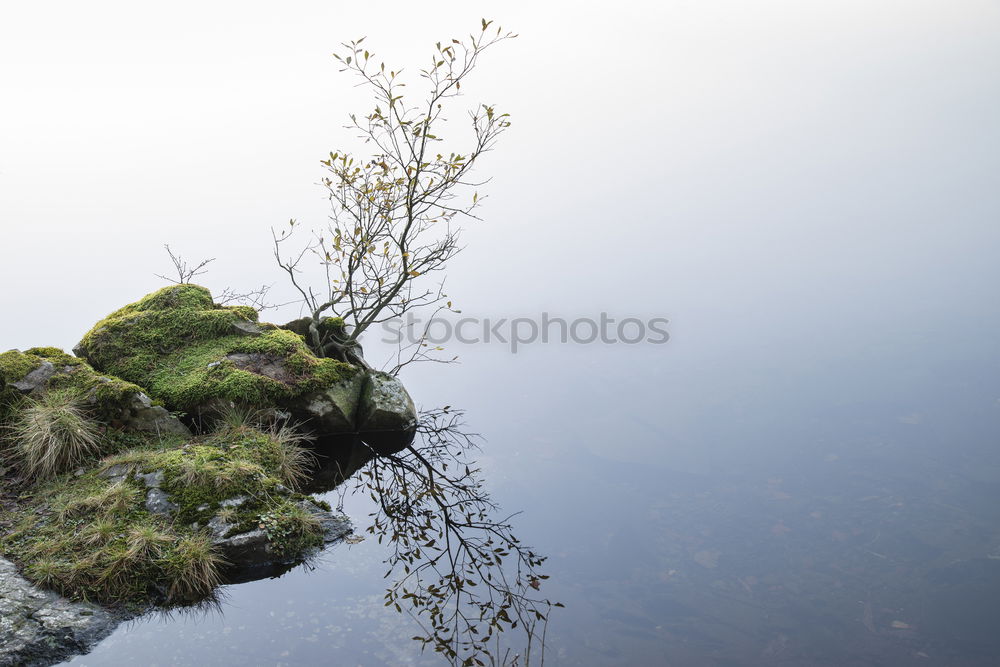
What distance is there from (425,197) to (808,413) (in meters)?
5.43

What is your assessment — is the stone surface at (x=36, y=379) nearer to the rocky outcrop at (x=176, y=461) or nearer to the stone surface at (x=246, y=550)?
the rocky outcrop at (x=176, y=461)

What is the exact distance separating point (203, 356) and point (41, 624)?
379cm

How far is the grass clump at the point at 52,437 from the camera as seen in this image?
597cm

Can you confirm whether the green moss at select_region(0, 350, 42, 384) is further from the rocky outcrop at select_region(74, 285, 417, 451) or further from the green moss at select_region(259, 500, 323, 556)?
the green moss at select_region(259, 500, 323, 556)

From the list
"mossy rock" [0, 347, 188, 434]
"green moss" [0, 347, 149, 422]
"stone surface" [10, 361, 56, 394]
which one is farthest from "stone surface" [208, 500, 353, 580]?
"stone surface" [10, 361, 56, 394]

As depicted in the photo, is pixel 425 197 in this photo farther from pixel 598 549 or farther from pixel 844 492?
pixel 844 492

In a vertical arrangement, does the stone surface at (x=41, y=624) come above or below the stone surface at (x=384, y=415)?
below

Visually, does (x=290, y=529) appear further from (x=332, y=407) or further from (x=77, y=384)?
(x=77, y=384)

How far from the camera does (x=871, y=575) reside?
514cm

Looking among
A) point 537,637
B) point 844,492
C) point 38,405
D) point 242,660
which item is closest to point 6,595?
point 242,660

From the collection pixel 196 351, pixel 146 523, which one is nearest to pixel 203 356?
pixel 196 351

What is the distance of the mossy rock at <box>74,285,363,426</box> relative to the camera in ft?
23.6

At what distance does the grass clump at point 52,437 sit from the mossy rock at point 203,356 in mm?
935

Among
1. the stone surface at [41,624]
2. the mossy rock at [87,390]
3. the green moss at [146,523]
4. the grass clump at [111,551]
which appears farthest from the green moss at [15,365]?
the stone surface at [41,624]
